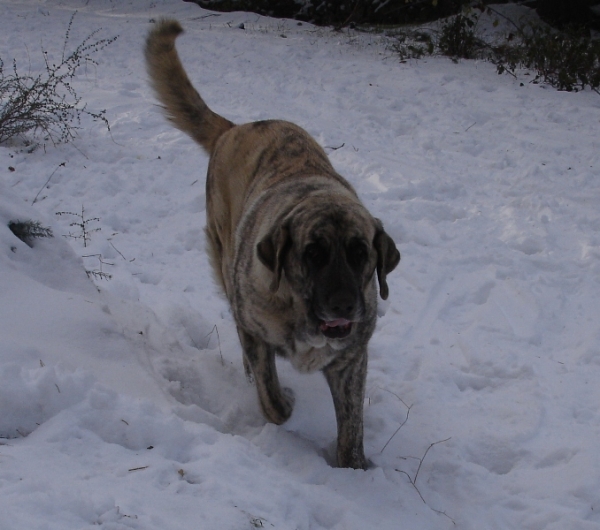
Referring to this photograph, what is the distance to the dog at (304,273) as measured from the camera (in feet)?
8.60

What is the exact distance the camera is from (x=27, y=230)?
3314mm

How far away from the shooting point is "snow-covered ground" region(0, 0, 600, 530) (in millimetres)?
2193

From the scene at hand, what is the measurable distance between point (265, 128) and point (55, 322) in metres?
1.83

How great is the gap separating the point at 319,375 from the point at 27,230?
1.85 meters

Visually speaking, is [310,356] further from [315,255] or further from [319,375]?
[319,375]

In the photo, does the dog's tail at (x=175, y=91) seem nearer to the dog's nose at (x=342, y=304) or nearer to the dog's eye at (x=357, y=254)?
the dog's eye at (x=357, y=254)

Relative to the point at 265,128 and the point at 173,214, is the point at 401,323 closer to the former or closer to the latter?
the point at 265,128

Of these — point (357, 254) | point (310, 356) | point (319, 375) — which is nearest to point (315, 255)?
point (357, 254)

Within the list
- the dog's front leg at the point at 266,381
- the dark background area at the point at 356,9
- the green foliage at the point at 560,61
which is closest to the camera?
the dog's front leg at the point at 266,381

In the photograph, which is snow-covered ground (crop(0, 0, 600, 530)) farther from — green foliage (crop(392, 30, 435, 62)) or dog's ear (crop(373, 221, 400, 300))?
green foliage (crop(392, 30, 435, 62))

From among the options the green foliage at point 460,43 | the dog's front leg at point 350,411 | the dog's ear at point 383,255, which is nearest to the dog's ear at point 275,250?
the dog's ear at point 383,255

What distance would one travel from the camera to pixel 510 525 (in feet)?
8.74

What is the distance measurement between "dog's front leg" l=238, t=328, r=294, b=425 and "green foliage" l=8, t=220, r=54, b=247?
1.24 metres

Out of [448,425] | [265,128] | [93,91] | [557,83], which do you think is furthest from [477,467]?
[93,91]
